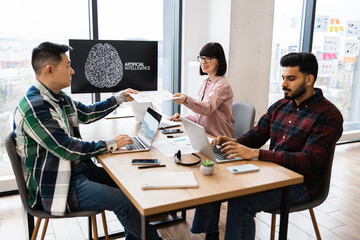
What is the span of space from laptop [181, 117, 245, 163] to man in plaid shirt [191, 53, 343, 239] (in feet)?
0.17

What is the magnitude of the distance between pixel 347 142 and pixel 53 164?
4.36 meters

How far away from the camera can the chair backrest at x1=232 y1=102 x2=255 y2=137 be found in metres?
2.44

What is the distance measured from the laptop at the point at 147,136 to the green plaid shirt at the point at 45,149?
0.28 metres

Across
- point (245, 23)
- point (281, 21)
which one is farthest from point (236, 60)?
point (281, 21)

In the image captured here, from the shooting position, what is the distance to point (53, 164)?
1.61 meters

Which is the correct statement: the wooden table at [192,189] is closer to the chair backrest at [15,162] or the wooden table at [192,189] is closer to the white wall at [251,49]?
the chair backrest at [15,162]

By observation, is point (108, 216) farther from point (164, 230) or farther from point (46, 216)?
point (46, 216)

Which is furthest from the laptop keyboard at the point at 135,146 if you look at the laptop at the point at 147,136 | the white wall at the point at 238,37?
the white wall at the point at 238,37

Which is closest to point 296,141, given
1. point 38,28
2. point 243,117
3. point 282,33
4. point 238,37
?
point 243,117

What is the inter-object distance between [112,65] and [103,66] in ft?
0.25

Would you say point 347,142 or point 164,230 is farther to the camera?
point 347,142

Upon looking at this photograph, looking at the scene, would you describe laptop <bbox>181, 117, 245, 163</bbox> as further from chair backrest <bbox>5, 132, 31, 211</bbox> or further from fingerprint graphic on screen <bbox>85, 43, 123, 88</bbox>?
fingerprint graphic on screen <bbox>85, 43, 123, 88</bbox>

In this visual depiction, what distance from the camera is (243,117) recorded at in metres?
2.54

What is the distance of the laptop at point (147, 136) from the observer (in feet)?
6.07
